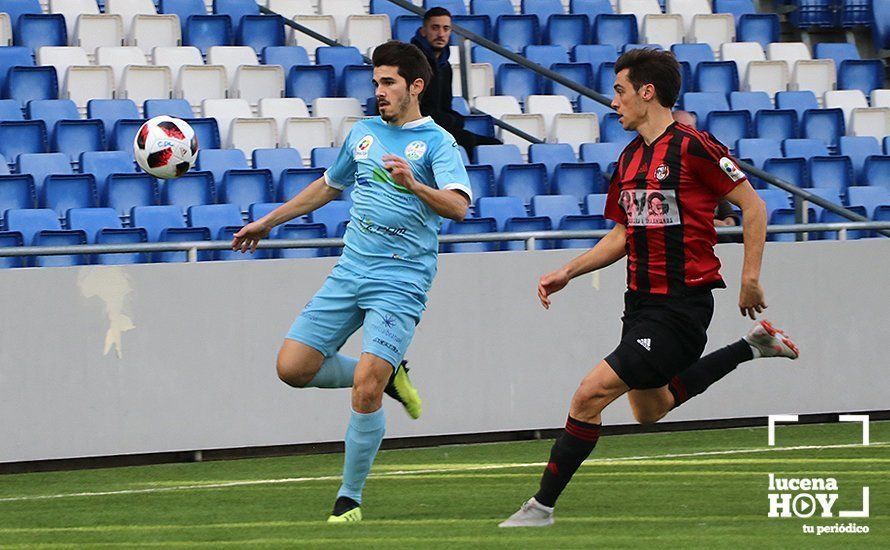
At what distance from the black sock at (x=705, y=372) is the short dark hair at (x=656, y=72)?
1.40 meters

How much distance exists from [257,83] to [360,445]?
7688 millimetres

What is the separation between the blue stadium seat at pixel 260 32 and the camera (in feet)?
48.8

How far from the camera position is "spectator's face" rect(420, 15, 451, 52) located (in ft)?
41.6

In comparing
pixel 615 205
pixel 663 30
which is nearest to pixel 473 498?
pixel 615 205

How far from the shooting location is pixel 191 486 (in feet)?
29.3

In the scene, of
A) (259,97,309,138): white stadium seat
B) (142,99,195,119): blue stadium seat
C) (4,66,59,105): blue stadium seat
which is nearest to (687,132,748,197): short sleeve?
(142,99,195,119): blue stadium seat

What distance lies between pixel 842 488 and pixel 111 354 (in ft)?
15.7

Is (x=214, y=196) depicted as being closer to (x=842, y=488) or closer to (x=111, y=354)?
(x=111, y=354)

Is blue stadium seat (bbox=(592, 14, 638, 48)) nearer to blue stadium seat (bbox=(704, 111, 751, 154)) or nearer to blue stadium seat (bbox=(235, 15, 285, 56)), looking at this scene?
blue stadium seat (bbox=(704, 111, 751, 154))

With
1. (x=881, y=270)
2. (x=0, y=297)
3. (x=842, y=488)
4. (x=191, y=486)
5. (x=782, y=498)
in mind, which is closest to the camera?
(x=782, y=498)

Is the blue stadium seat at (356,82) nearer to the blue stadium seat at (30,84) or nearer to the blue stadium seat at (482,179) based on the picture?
the blue stadium seat at (482,179)

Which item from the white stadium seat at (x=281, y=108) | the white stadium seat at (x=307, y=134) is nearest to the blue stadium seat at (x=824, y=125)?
the white stadium seat at (x=307, y=134)

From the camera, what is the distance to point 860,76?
1658 cm

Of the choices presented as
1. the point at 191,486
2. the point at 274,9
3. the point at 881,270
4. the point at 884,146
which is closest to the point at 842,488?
the point at 191,486
